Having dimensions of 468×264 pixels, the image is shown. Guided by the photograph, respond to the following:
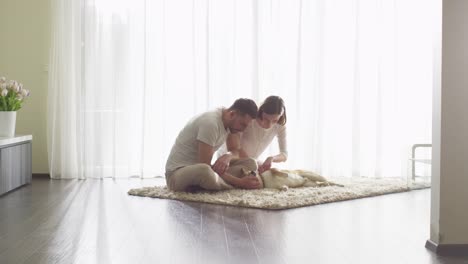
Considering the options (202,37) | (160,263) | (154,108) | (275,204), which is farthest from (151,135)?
(160,263)

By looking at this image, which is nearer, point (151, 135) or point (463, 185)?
point (463, 185)

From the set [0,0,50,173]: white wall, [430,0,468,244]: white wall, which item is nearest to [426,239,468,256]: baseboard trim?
[430,0,468,244]: white wall

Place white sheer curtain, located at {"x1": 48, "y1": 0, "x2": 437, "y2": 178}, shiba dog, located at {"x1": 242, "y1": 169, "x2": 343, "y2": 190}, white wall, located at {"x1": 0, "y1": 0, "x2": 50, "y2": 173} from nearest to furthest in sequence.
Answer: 1. shiba dog, located at {"x1": 242, "y1": 169, "x2": 343, "y2": 190}
2. white sheer curtain, located at {"x1": 48, "y1": 0, "x2": 437, "y2": 178}
3. white wall, located at {"x1": 0, "y1": 0, "x2": 50, "y2": 173}

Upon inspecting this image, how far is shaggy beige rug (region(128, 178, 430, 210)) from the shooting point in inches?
148

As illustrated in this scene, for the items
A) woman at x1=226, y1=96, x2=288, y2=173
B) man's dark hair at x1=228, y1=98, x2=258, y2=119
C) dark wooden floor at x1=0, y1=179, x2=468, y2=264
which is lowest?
dark wooden floor at x1=0, y1=179, x2=468, y2=264

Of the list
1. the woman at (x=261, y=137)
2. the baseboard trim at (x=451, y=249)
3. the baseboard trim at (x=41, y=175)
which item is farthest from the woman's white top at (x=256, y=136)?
the baseboard trim at (x=451, y=249)

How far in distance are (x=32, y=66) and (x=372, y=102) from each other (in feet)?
10.9

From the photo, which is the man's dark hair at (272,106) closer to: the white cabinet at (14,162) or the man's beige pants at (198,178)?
the man's beige pants at (198,178)

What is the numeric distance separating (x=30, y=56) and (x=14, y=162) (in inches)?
55.6

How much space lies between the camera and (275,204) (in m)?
3.68

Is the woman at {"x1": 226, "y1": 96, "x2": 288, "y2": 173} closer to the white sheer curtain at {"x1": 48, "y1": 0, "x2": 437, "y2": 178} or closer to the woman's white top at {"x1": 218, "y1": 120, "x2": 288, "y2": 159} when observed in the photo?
the woman's white top at {"x1": 218, "y1": 120, "x2": 288, "y2": 159}

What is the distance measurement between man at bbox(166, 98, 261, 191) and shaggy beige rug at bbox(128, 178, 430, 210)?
0.29ft

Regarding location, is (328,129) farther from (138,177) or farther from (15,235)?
(15,235)

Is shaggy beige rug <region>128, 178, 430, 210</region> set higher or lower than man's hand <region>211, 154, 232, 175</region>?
lower
